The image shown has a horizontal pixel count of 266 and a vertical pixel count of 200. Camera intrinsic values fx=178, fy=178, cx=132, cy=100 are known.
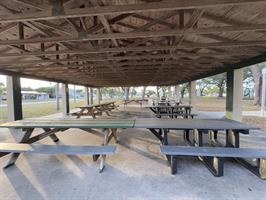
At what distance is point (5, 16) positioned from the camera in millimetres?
2176

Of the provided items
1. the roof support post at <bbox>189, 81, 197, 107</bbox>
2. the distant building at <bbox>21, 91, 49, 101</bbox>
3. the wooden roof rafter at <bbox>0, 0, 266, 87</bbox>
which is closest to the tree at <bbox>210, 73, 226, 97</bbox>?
the roof support post at <bbox>189, 81, 197, 107</bbox>

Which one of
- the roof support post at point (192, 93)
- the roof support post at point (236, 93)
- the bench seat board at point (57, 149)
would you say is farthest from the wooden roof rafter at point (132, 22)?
the roof support post at point (192, 93)

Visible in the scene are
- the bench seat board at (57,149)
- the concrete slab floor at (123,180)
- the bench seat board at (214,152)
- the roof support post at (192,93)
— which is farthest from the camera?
the roof support post at (192,93)

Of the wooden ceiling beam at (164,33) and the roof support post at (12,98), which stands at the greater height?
the wooden ceiling beam at (164,33)

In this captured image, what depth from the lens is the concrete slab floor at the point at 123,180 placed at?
234 cm

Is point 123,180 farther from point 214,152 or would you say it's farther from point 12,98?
point 12,98

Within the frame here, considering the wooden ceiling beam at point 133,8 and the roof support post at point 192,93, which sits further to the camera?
the roof support post at point 192,93

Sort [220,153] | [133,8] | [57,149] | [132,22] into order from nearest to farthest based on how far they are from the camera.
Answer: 1. [133,8]
2. [220,153]
3. [57,149]
4. [132,22]

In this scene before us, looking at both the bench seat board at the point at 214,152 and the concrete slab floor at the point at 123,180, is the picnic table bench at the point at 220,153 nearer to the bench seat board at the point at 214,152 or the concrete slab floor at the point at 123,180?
the bench seat board at the point at 214,152

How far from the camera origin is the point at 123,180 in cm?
272

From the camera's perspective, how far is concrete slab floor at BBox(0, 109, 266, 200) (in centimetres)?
234

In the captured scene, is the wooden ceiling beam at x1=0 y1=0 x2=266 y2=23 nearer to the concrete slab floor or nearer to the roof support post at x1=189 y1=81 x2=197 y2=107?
the concrete slab floor

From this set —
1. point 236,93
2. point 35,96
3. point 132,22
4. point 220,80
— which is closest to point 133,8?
point 132,22

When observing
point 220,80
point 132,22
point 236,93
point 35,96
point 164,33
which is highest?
point 220,80
